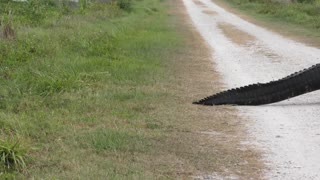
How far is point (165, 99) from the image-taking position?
26.1 feet

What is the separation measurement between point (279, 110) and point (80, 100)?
2472 millimetres

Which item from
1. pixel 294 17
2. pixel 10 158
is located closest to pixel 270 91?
pixel 10 158

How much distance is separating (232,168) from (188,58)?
7872 mm

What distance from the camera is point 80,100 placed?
24.7 ft

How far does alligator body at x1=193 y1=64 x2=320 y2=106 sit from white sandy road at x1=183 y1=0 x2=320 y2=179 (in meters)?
0.13

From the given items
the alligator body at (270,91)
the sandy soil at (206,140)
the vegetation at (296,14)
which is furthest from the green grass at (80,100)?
the vegetation at (296,14)

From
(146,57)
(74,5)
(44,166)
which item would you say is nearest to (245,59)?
(146,57)

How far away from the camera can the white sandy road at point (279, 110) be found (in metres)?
5.37

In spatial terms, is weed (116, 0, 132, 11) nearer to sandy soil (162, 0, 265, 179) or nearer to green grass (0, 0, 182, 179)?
green grass (0, 0, 182, 179)

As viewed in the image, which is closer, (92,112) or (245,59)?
(92,112)

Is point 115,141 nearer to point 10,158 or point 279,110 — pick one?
point 10,158

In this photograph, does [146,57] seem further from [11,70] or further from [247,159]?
[247,159]

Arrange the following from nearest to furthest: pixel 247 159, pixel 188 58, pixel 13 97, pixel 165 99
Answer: pixel 247 159, pixel 13 97, pixel 165 99, pixel 188 58

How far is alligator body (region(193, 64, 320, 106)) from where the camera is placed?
7840 millimetres
